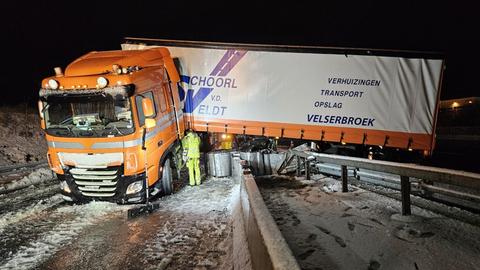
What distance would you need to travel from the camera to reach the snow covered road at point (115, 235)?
4.95 meters

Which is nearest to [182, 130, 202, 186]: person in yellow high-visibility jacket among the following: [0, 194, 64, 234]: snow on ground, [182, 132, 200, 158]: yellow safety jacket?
[182, 132, 200, 158]: yellow safety jacket

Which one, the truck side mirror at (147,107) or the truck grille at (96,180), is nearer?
the truck grille at (96,180)

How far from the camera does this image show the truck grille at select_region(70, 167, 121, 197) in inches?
287

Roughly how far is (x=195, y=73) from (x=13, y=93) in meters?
24.3

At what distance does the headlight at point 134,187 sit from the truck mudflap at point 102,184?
1.1 inches

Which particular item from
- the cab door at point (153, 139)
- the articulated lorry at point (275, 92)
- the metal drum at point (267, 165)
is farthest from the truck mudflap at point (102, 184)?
the metal drum at point (267, 165)

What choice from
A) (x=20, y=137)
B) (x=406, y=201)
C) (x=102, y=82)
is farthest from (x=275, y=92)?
(x=20, y=137)

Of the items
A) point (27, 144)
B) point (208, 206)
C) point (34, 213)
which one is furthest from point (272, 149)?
point (27, 144)

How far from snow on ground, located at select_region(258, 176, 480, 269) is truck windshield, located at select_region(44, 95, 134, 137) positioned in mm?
3514

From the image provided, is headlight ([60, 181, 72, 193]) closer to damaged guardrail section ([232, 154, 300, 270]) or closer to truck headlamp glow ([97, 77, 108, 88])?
truck headlamp glow ([97, 77, 108, 88])

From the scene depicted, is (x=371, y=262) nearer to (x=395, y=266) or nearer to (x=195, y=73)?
(x=395, y=266)

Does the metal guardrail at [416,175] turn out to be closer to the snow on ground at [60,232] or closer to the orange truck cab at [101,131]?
the orange truck cab at [101,131]

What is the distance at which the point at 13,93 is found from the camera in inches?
1109

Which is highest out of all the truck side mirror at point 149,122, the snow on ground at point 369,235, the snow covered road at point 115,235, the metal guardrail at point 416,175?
the truck side mirror at point 149,122
